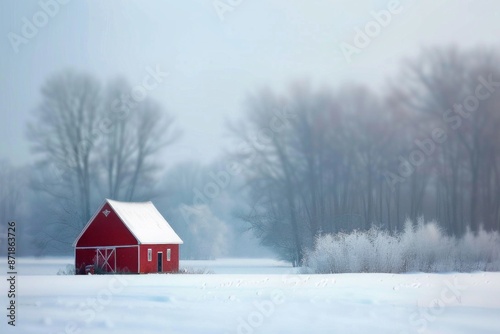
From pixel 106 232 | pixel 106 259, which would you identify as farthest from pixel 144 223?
pixel 106 259

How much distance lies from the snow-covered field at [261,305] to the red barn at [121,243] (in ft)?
18.5

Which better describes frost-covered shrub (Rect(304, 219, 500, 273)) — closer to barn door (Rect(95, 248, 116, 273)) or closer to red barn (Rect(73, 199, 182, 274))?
red barn (Rect(73, 199, 182, 274))

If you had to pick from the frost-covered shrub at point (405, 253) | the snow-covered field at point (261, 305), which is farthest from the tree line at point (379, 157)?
the snow-covered field at point (261, 305)

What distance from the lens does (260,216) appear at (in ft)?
166

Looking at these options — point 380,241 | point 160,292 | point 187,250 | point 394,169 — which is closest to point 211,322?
point 160,292

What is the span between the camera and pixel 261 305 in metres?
21.9

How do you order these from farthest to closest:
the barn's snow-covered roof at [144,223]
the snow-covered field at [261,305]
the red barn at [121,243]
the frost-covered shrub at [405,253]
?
the barn's snow-covered roof at [144,223], the red barn at [121,243], the frost-covered shrub at [405,253], the snow-covered field at [261,305]

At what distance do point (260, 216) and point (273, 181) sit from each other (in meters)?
2.80

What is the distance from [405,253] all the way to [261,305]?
14441mm

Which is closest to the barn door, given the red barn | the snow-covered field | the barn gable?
the red barn

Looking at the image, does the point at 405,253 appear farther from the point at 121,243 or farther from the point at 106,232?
the point at 106,232

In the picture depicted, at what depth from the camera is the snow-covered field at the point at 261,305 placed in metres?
18.4

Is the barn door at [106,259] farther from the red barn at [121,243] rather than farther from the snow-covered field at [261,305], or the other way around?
the snow-covered field at [261,305]

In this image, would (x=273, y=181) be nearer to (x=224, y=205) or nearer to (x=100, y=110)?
(x=100, y=110)
